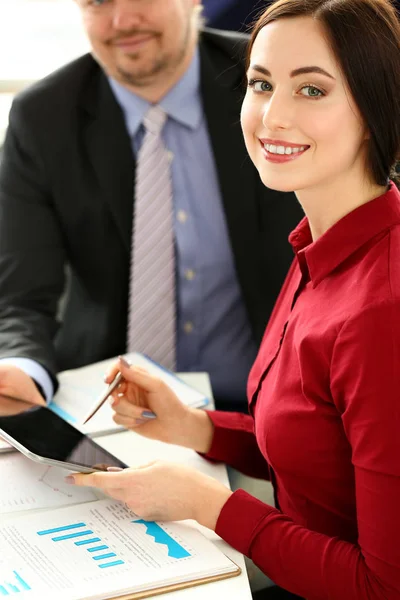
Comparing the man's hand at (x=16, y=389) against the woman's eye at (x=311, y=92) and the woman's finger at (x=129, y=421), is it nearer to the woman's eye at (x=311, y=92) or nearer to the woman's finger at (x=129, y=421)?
the woman's finger at (x=129, y=421)

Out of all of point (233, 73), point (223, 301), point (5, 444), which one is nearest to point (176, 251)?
point (223, 301)

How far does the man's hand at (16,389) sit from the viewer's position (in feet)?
4.69

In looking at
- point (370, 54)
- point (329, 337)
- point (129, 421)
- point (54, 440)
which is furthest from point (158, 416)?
point (370, 54)

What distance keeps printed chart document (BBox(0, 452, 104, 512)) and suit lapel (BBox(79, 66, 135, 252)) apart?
2.37 ft

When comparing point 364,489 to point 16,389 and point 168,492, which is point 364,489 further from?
point 16,389

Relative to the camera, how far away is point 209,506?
1.09 meters

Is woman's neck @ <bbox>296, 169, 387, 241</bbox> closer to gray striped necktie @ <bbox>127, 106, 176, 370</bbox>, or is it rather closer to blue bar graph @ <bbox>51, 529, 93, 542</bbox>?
blue bar graph @ <bbox>51, 529, 93, 542</bbox>

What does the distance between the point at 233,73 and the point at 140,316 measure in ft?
2.02

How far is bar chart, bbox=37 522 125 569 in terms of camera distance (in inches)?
39.9

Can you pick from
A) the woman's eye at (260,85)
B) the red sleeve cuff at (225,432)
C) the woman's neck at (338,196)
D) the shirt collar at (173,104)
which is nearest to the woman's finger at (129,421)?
the red sleeve cuff at (225,432)

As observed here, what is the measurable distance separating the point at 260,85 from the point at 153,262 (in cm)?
81

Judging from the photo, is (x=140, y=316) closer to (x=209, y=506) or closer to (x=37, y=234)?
(x=37, y=234)

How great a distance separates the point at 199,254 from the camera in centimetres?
191

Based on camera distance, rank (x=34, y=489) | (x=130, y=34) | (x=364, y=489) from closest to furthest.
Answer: (x=364, y=489)
(x=34, y=489)
(x=130, y=34)
